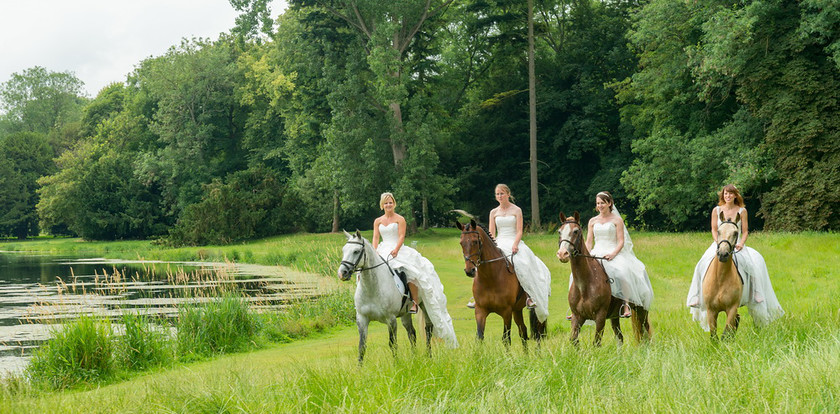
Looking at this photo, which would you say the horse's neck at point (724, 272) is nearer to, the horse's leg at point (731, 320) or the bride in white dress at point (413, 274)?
the horse's leg at point (731, 320)

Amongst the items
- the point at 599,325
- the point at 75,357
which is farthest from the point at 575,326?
the point at 75,357

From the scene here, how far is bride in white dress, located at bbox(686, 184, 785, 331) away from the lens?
875 centimetres

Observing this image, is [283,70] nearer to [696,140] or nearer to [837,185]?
[696,140]

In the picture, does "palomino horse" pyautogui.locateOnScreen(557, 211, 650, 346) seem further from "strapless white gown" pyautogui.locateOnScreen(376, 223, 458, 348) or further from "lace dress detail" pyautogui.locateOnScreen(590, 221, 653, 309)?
"strapless white gown" pyautogui.locateOnScreen(376, 223, 458, 348)

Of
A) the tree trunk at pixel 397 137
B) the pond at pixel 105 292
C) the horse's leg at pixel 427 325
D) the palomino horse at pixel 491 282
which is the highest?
the tree trunk at pixel 397 137

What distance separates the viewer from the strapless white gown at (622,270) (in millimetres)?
8781

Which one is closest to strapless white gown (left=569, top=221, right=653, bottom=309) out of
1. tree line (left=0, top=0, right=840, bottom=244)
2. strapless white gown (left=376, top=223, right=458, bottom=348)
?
strapless white gown (left=376, top=223, right=458, bottom=348)

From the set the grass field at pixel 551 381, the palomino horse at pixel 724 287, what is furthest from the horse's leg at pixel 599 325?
the palomino horse at pixel 724 287

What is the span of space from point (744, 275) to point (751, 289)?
9.7 inches

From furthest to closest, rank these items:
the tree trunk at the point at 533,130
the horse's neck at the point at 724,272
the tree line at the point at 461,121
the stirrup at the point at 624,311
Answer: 1. the tree trunk at the point at 533,130
2. the tree line at the point at 461,121
3. the stirrup at the point at 624,311
4. the horse's neck at the point at 724,272

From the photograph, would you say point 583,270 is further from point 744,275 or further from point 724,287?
point 744,275

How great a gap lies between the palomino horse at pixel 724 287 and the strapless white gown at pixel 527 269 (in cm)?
203

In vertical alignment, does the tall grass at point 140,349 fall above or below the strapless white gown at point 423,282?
below

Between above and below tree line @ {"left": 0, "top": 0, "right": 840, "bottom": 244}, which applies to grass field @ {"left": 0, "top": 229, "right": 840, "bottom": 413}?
below
